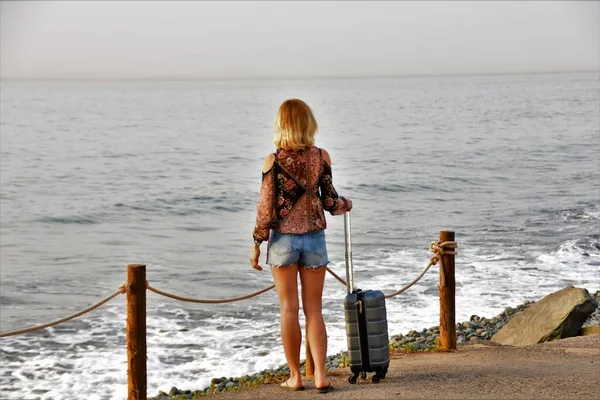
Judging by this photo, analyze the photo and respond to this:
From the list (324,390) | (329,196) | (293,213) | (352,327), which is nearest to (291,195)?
(293,213)

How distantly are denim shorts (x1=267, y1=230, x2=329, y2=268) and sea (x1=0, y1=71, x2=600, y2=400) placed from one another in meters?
6.23

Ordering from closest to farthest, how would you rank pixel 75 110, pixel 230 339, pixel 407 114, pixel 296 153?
pixel 296 153 → pixel 230 339 → pixel 407 114 → pixel 75 110

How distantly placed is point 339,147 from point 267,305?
4997 cm

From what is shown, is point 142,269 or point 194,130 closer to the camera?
point 142,269

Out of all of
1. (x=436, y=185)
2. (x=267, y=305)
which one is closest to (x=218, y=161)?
(x=436, y=185)

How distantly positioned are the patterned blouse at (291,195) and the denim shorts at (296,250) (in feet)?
0.18

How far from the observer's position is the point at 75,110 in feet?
401

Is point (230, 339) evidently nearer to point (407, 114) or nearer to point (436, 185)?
point (436, 185)

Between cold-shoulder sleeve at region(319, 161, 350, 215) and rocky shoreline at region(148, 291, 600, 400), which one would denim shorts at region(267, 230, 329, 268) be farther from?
rocky shoreline at region(148, 291, 600, 400)

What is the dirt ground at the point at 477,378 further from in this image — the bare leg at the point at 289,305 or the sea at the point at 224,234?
the sea at the point at 224,234

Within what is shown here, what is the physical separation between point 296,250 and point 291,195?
40 cm

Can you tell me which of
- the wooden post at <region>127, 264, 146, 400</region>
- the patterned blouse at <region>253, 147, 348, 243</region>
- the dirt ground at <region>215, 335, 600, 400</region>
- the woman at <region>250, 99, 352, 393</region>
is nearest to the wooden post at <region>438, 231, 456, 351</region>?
the dirt ground at <region>215, 335, 600, 400</region>

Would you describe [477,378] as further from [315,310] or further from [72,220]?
[72,220]

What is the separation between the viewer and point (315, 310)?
7.12m
